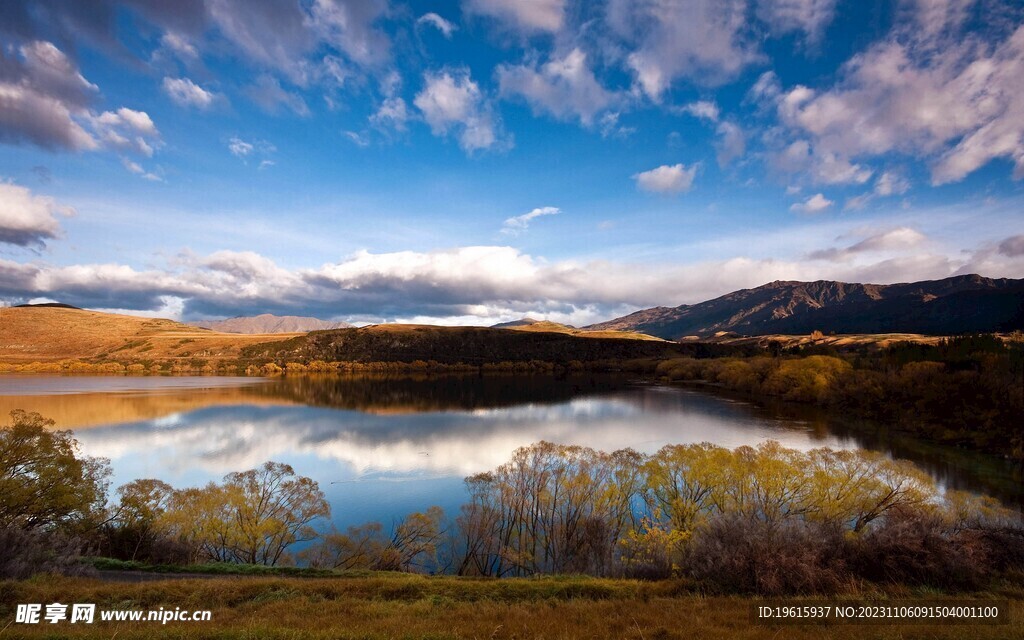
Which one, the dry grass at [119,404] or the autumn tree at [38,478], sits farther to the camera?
the dry grass at [119,404]

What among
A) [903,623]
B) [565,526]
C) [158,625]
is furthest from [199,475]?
[903,623]

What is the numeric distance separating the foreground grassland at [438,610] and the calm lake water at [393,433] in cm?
1499

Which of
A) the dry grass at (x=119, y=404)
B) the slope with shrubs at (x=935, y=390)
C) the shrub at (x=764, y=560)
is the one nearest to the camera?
the shrub at (x=764, y=560)

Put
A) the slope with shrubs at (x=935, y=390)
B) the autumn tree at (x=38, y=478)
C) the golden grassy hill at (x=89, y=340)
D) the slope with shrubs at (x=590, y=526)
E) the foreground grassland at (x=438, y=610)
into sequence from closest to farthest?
the foreground grassland at (x=438, y=610)
the slope with shrubs at (x=590, y=526)
the autumn tree at (x=38, y=478)
the slope with shrubs at (x=935, y=390)
the golden grassy hill at (x=89, y=340)

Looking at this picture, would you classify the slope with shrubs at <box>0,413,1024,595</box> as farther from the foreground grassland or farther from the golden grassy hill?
the golden grassy hill

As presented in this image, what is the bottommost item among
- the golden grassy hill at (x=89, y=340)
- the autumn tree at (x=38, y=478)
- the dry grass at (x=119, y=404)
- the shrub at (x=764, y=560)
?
the dry grass at (x=119, y=404)

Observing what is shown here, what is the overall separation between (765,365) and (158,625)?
101 m

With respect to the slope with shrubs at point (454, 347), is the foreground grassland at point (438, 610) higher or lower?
lower

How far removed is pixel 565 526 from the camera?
24219 mm

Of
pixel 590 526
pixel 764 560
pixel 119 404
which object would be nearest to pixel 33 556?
pixel 764 560

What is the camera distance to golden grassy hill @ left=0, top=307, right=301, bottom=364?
145 m

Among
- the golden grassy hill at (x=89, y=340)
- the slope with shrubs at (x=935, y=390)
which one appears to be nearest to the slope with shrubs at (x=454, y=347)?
the golden grassy hill at (x=89, y=340)

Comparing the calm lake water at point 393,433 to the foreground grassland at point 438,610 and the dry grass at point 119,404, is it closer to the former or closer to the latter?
the dry grass at point 119,404

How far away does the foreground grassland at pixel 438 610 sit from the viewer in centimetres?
795
